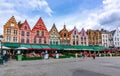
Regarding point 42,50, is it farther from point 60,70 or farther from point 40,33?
point 60,70

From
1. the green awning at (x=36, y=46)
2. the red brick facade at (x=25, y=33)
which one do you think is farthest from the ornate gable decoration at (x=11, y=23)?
the green awning at (x=36, y=46)

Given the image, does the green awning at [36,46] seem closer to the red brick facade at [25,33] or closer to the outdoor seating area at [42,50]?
the outdoor seating area at [42,50]

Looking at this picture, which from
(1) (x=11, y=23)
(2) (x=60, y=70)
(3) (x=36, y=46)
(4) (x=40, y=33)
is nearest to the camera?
(2) (x=60, y=70)

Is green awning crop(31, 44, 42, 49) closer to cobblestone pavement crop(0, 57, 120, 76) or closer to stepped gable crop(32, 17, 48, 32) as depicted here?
stepped gable crop(32, 17, 48, 32)

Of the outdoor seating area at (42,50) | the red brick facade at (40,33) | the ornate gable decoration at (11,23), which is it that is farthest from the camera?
the red brick facade at (40,33)

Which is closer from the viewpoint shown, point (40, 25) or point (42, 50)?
point (42, 50)

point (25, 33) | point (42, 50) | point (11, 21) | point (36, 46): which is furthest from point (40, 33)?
point (11, 21)

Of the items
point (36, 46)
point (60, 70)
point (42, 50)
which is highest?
point (36, 46)

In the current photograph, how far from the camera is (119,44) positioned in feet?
236

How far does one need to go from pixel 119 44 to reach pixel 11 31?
1786 inches

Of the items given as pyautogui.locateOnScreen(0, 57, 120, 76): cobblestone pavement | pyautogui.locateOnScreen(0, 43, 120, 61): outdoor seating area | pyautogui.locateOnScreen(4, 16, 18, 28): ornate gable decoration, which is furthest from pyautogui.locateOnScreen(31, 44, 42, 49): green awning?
pyautogui.locateOnScreen(0, 57, 120, 76): cobblestone pavement

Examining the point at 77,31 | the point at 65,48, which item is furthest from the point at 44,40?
the point at 77,31

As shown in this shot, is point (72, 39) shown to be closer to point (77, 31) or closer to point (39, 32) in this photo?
point (77, 31)

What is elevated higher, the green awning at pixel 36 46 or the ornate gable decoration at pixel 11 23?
the ornate gable decoration at pixel 11 23
